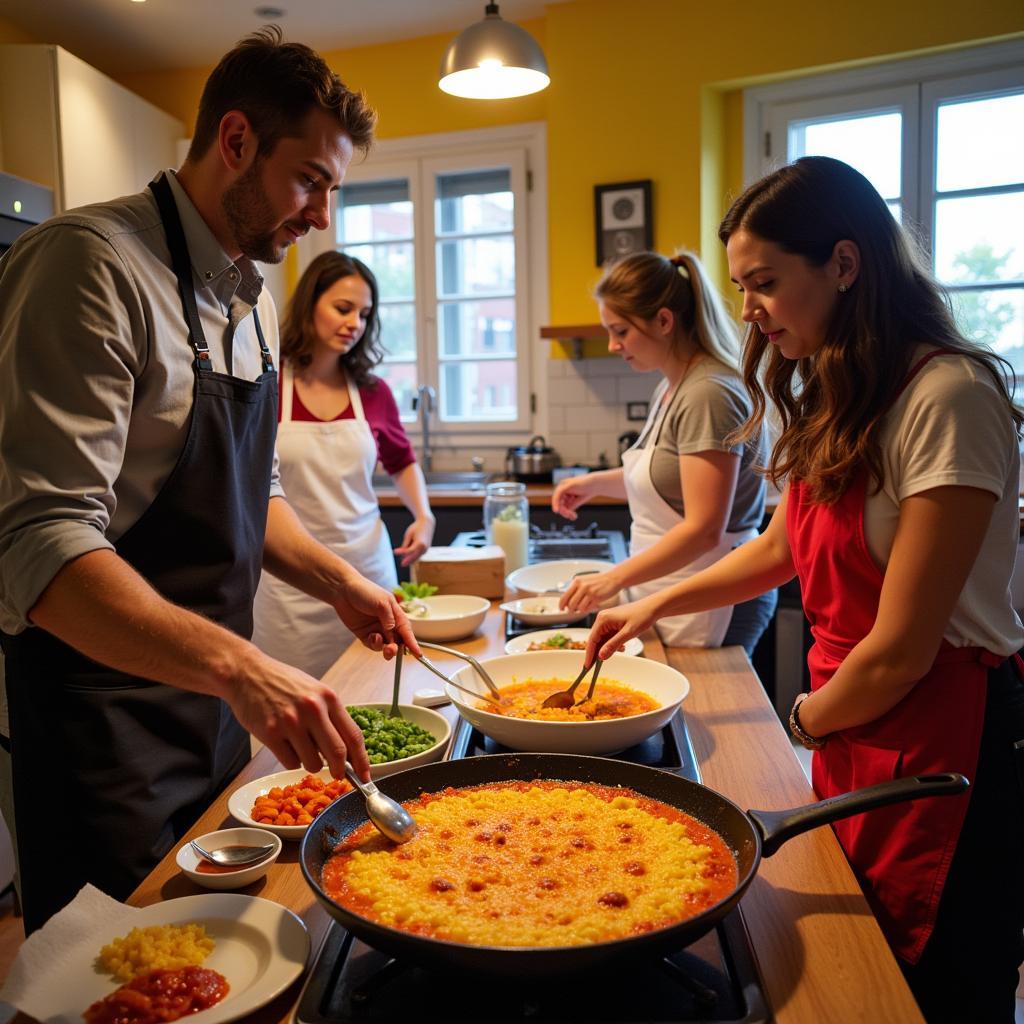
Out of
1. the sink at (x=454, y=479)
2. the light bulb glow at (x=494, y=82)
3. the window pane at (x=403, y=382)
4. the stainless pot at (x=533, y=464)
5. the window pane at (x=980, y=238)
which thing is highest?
the light bulb glow at (x=494, y=82)

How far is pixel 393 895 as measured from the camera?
37.7 inches

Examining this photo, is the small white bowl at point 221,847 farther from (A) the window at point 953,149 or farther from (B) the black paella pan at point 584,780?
(A) the window at point 953,149

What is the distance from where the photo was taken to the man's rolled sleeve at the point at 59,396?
1.13 meters

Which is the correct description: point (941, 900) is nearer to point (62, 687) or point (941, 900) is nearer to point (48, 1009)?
point (48, 1009)

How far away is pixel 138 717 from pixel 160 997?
60 cm

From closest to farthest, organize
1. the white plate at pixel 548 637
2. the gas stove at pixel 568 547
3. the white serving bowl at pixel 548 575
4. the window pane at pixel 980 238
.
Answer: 1. the white plate at pixel 548 637
2. the white serving bowl at pixel 548 575
3. the gas stove at pixel 568 547
4. the window pane at pixel 980 238

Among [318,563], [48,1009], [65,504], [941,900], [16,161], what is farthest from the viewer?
[16,161]

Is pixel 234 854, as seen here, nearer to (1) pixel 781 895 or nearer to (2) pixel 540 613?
(1) pixel 781 895

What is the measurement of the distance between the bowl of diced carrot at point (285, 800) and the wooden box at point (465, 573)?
1234 millimetres

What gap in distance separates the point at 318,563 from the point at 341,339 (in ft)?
4.95

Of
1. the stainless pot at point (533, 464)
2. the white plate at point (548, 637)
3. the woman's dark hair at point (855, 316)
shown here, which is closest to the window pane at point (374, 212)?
the stainless pot at point (533, 464)

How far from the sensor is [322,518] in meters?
3.04

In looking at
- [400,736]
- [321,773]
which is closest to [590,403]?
[400,736]

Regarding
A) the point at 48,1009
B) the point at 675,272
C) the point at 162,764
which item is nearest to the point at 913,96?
the point at 675,272
